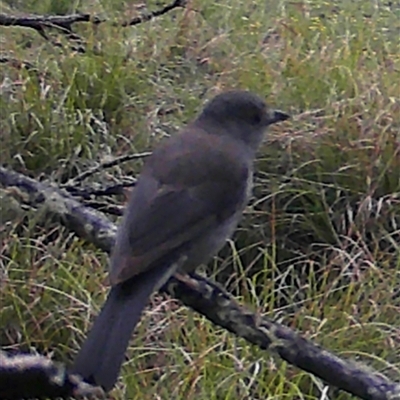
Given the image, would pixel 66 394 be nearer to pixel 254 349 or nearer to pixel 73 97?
pixel 254 349

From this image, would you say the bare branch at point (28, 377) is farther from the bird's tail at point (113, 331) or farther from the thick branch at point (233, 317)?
the thick branch at point (233, 317)

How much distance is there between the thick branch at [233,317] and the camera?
1.49 meters

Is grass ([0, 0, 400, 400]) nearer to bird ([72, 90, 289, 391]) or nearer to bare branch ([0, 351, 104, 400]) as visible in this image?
bird ([72, 90, 289, 391])

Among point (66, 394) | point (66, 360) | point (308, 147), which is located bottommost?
point (66, 360)

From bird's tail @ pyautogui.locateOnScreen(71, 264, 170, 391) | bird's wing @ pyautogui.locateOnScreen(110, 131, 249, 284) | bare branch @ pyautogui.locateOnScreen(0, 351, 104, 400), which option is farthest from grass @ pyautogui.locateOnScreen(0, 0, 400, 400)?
bare branch @ pyautogui.locateOnScreen(0, 351, 104, 400)

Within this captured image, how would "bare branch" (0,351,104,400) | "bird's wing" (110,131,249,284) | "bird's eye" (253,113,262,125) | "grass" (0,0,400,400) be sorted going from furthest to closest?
"grass" (0,0,400,400), "bird's eye" (253,113,262,125), "bird's wing" (110,131,249,284), "bare branch" (0,351,104,400)

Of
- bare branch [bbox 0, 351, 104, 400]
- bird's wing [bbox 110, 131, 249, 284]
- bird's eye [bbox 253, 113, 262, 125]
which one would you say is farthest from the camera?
bird's eye [bbox 253, 113, 262, 125]

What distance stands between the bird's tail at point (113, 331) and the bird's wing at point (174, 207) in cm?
3

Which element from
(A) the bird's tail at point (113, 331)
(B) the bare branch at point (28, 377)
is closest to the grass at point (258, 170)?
(A) the bird's tail at point (113, 331)

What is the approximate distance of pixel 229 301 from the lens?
1.74 m

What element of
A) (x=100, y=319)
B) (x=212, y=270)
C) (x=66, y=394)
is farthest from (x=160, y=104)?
(x=66, y=394)

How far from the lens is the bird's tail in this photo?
1559 millimetres

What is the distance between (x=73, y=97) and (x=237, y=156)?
162 centimetres

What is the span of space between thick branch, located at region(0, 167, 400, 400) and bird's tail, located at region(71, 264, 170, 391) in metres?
0.10
